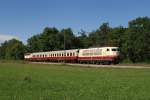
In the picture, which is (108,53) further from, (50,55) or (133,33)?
(50,55)

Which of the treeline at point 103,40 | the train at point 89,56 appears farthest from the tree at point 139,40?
the train at point 89,56

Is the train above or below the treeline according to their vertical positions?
below

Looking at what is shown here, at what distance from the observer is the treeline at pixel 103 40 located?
276 ft

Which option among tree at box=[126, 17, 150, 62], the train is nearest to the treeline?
tree at box=[126, 17, 150, 62]

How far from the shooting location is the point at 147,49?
8288 cm

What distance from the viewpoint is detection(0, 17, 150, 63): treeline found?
8419cm

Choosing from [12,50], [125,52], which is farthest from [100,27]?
[125,52]

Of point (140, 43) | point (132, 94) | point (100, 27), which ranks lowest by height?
point (132, 94)

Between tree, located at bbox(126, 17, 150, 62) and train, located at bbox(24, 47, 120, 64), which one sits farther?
tree, located at bbox(126, 17, 150, 62)

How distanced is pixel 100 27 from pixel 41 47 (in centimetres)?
2179

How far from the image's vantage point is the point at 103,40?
398ft

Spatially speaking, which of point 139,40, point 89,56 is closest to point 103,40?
point 139,40

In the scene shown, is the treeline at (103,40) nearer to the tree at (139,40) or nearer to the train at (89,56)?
the tree at (139,40)

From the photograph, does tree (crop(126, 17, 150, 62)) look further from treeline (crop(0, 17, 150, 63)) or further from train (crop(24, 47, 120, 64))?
train (crop(24, 47, 120, 64))
